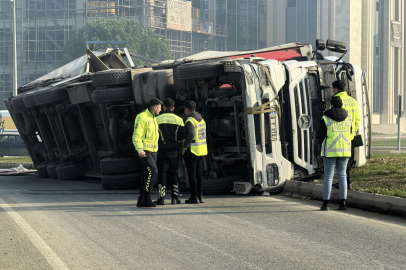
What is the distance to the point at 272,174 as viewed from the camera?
9.85 meters

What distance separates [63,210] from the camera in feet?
28.4

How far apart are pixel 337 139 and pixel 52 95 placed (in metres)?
7.54

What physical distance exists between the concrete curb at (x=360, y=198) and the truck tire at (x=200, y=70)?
2248 mm

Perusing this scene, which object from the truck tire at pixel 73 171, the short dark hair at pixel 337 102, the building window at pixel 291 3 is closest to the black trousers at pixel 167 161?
the short dark hair at pixel 337 102

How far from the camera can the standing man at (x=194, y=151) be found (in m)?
9.07

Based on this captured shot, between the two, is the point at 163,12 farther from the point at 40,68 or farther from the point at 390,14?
the point at 390,14

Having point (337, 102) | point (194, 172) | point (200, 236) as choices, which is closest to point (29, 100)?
point (194, 172)

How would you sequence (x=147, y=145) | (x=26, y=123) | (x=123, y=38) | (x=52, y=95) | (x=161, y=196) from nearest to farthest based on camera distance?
(x=147, y=145), (x=161, y=196), (x=52, y=95), (x=26, y=123), (x=123, y=38)

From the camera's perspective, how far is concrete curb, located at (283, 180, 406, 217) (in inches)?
309

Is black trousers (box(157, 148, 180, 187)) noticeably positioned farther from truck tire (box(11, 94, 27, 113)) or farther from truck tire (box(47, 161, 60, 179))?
truck tire (box(11, 94, 27, 113))

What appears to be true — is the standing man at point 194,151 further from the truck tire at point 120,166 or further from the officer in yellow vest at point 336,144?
the truck tire at point 120,166

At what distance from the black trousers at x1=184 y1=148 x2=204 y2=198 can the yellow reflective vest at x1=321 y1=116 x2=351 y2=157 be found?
77.8 inches

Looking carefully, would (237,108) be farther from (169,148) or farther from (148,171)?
(148,171)

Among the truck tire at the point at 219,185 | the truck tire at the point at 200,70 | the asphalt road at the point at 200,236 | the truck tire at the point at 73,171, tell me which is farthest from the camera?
the truck tire at the point at 73,171
